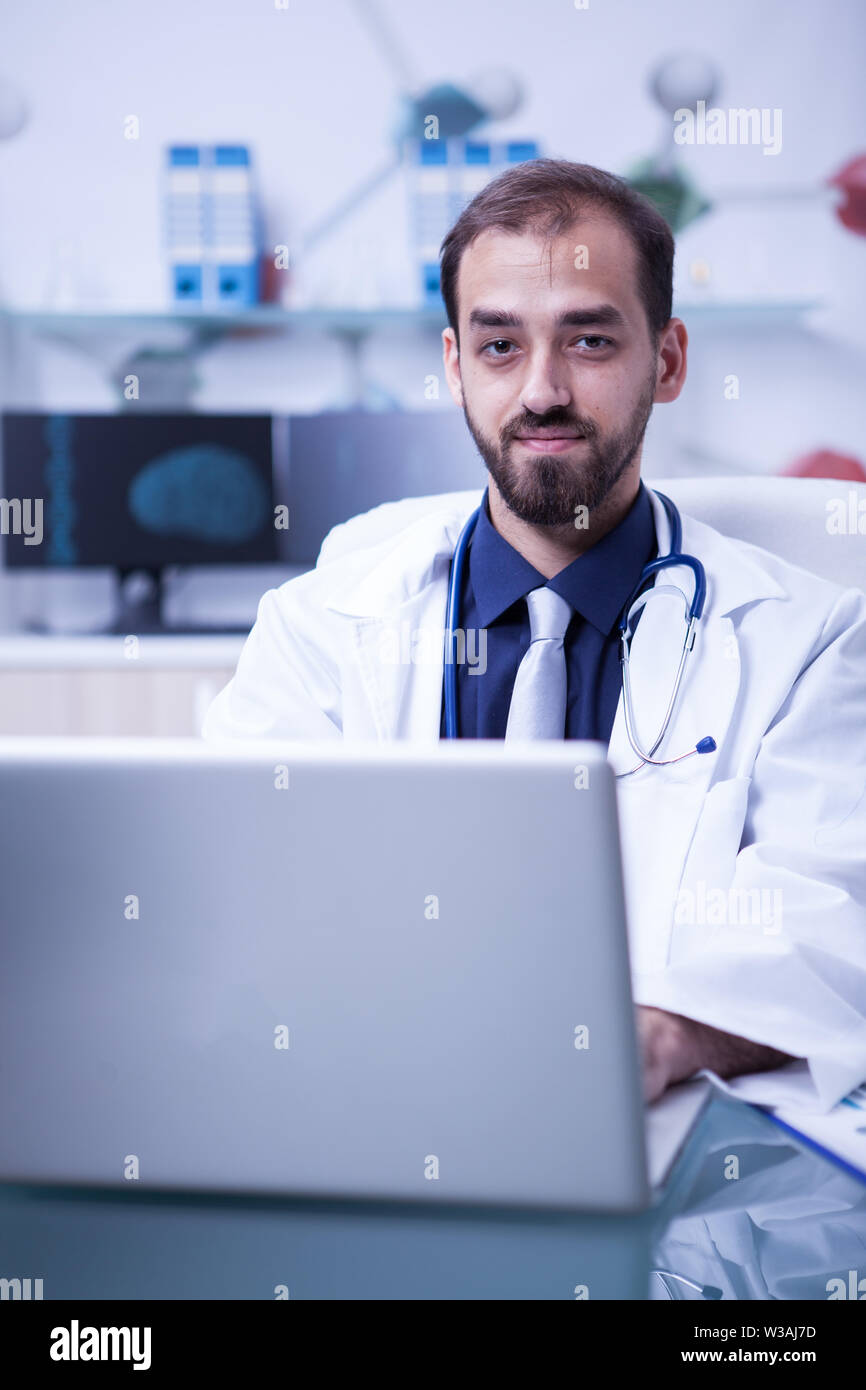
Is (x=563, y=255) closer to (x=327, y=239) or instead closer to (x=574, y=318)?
(x=574, y=318)

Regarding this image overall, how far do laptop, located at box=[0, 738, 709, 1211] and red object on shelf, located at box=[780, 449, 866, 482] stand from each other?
275 cm

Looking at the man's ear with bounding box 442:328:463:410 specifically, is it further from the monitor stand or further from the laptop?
the monitor stand

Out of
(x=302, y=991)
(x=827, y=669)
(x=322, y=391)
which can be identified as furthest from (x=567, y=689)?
(x=322, y=391)

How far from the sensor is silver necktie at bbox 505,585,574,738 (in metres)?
1.26

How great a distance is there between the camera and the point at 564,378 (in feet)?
4.38

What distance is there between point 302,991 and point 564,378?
3.12 ft

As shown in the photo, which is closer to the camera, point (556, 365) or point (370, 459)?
point (556, 365)

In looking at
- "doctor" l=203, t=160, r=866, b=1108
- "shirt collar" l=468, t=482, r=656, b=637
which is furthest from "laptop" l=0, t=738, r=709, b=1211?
"shirt collar" l=468, t=482, r=656, b=637

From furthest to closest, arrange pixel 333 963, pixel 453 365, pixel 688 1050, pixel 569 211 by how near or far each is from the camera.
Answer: pixel 453 365 < pixel 569 211 < pixel 688 1050 < pixel 333 963

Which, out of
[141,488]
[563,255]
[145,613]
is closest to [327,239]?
[141,488]

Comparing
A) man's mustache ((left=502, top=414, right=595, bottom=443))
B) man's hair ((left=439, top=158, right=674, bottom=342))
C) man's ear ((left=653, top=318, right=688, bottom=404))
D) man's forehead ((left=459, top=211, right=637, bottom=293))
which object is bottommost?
man's mustache ((left=502, top=414, right=595, bottom=443))

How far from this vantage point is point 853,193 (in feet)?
9.74

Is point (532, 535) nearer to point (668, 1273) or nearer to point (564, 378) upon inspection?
point (564, 378)

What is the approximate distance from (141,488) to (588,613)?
6.50 ft
